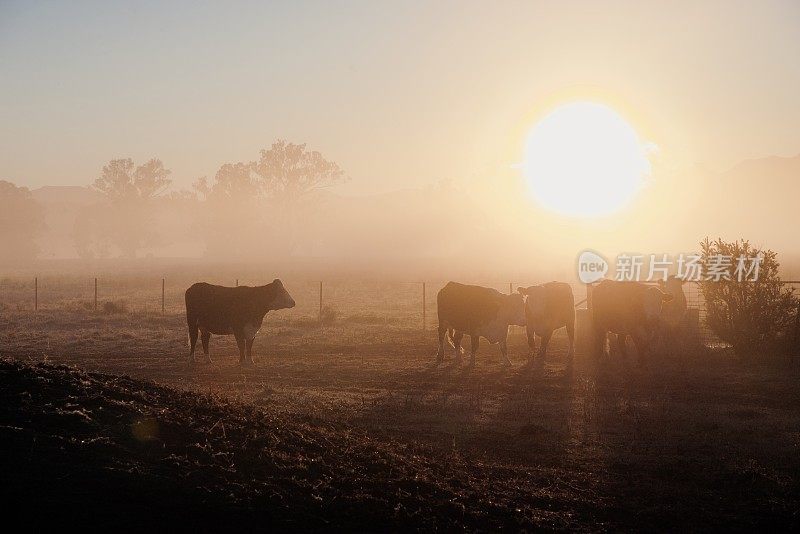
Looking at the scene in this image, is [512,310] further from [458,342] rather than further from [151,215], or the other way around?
[151,215]

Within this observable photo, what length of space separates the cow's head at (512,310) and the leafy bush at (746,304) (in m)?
5.31

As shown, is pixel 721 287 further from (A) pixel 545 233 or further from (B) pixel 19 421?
(A) pixel 545 233

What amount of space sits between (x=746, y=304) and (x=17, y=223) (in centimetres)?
10788

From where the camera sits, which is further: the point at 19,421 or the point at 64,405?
the point at 64,405

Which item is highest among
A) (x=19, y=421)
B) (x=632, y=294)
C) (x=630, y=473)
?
(x=632, y=294)

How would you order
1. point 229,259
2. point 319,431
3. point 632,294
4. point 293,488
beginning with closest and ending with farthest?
point 293,488
point 319,431
point 632,294
point 229,259

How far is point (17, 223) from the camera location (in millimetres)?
108688

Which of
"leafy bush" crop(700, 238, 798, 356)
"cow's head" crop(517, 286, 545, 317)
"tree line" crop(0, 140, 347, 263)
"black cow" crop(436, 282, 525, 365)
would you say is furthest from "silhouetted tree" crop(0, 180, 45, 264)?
"leafy bush" crop(700, 238, 798, 356)

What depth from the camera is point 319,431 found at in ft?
34.3

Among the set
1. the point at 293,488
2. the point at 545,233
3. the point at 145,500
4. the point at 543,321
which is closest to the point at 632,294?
the point at 543,321

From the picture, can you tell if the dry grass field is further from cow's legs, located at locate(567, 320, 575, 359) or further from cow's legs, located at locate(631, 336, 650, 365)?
cow's legs, located at locate(567, 320, 575, 359)

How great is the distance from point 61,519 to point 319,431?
424cm

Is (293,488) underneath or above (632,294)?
underneath

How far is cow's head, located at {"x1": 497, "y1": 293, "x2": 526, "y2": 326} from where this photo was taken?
64.6ft
